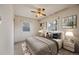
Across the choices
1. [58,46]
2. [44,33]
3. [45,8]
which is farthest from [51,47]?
[45,8]

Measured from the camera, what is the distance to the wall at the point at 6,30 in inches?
66.3

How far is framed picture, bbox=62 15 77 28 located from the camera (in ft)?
5.58

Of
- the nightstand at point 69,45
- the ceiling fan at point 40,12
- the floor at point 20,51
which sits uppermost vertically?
the ceiling fan at point 40,12

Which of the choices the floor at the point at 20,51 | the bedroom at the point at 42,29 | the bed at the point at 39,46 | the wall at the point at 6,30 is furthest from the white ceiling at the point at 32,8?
the floor at the point at 20,51

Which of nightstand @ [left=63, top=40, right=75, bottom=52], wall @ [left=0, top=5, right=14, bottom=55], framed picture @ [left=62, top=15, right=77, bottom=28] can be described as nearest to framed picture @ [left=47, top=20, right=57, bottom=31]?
framed picture @ [left=62, top=15, right=77, bottom=28]

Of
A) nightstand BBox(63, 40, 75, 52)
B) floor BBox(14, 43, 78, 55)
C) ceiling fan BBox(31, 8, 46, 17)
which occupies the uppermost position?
ceiling fan BBox(31, 8, 46, 17)

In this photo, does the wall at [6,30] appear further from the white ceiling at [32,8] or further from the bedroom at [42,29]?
the white ceiling at [32,8]

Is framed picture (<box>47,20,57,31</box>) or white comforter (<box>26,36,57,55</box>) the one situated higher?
framed picture (<box>47,20,57,31</box>)

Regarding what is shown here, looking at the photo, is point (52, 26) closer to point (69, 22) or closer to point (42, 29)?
point (42, 29)

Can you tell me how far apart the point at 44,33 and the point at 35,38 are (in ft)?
0.65

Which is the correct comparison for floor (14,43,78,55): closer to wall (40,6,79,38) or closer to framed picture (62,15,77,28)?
wall (40,6,79,38)

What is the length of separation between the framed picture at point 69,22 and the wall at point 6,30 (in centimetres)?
98

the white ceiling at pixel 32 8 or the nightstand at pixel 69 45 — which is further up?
the white ceiling at pixel 32 8

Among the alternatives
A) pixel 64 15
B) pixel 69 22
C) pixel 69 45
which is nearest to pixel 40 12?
A: pixel 64 15
